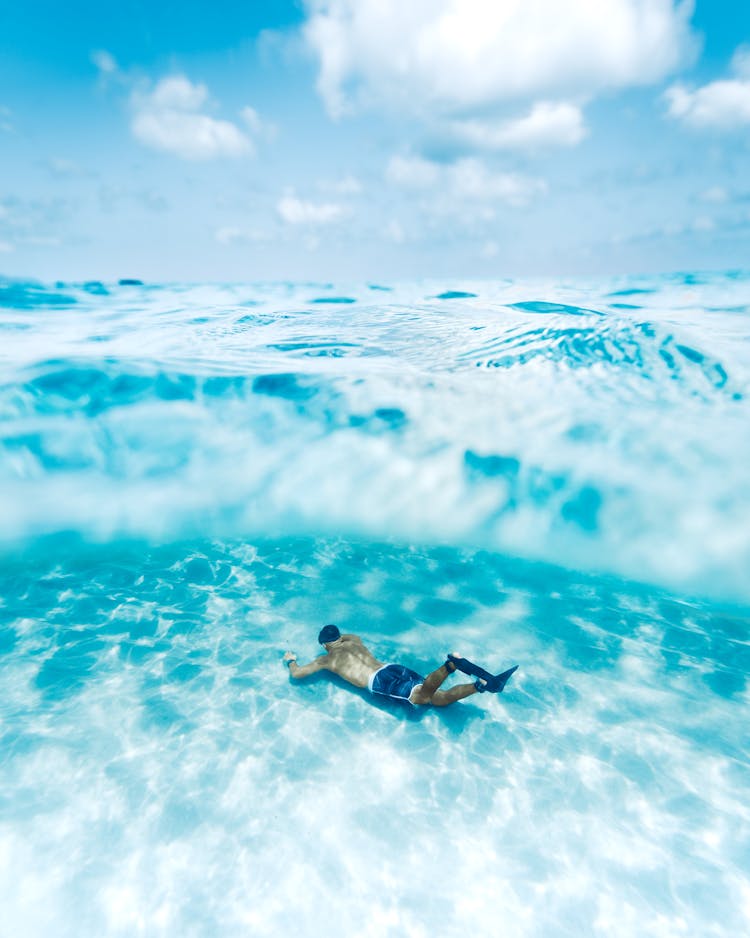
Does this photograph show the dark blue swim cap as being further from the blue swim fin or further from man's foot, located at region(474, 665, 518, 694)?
man's foot, located at region(474, 665, 518, 694)

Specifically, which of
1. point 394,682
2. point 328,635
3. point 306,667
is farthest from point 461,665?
point 306,667

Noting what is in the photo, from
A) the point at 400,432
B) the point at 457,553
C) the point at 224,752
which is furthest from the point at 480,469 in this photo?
the point at 224,752

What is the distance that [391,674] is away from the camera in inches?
271

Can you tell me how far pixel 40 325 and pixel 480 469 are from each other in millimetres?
17647

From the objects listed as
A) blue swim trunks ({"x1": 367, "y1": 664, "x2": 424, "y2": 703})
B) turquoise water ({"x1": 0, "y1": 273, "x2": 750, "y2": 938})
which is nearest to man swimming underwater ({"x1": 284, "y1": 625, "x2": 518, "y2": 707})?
blue swim trunks ({"x1": 367, "y1": 664, "x2": 424, "y2": 703})

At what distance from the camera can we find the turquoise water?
16.4 feet

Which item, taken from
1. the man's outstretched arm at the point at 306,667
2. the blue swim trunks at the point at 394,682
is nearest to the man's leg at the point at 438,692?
the blue swim trunks at the point at 394,682

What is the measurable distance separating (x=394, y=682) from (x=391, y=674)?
11 centimetres

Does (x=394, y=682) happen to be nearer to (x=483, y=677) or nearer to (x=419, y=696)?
(x=419, y=696)

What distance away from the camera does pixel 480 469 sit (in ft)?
55.0

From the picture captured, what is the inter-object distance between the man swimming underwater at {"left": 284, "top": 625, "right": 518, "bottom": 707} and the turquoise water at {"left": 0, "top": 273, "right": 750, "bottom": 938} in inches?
12.7

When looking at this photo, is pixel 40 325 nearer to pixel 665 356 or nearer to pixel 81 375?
pixel 81 375

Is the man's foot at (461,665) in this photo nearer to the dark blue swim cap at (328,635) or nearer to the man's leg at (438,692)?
the man's leg at (438,692)

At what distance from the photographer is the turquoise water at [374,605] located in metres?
5.00
